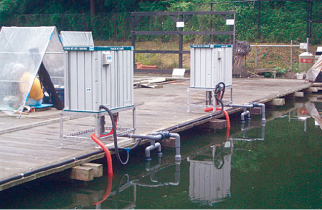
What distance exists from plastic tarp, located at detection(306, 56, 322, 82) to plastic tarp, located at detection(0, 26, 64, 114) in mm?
11051

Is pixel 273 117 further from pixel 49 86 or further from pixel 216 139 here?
pixel 49 86

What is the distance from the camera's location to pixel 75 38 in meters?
14.7

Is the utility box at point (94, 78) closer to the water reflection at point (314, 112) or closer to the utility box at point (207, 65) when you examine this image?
the utility box at point (207, 65)

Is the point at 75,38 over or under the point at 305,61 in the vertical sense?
over

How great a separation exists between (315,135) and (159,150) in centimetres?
417

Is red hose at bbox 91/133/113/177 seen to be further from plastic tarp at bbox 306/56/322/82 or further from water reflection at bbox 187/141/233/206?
plastic tarp at bbox 306/56/322/82

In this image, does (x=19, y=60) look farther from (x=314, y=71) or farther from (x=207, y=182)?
(x=314, y=71)

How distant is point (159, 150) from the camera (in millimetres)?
8922

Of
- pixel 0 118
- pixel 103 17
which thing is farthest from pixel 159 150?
pixel 103 17

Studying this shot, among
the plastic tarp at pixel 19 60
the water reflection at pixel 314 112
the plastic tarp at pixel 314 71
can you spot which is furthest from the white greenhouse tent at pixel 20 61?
the plastic tarp at pixel 314 71

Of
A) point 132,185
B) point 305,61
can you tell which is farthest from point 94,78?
point 305,61

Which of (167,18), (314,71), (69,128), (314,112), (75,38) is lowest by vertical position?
(314,112)

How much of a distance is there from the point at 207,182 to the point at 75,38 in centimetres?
839

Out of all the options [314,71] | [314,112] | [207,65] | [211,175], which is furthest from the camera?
[314,71]
